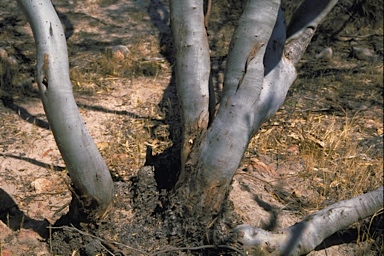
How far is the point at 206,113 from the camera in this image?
10.9 feet

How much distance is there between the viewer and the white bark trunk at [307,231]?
3.30m

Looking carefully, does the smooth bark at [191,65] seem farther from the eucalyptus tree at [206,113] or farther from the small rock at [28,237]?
the small rock at [28,237]

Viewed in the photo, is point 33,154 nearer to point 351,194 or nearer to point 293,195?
point 293,195

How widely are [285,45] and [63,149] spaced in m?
1.60

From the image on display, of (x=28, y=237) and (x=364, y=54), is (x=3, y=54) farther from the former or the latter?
(x=364, y=54)

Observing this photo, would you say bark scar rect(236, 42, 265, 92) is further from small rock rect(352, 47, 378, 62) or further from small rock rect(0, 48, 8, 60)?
small rock rect(352, 47, 378, 62)

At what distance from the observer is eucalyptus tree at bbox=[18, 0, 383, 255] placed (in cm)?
291

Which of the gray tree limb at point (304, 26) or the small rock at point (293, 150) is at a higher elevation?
the gray tree limb at point (304, 26)

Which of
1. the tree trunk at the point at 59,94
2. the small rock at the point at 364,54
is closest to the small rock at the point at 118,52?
the small rock at the point at 364,54

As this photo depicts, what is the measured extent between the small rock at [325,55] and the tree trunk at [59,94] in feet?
15.3

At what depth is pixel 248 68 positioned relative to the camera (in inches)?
122

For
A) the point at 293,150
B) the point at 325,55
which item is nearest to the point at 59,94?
the point at 293,150

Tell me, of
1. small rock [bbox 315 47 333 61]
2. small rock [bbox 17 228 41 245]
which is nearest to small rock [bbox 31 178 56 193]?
small rock [bbox 17 228 41 245]

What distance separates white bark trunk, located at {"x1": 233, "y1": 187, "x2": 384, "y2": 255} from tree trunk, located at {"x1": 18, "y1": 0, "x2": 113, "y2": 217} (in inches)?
39.0
